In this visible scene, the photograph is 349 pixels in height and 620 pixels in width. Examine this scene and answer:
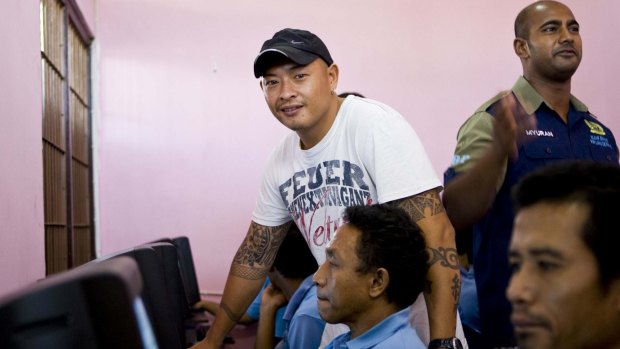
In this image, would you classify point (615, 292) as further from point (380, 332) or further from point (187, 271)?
point (187, 271)

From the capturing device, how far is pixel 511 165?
2541 millimetres

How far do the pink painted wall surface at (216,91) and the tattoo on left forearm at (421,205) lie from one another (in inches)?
136

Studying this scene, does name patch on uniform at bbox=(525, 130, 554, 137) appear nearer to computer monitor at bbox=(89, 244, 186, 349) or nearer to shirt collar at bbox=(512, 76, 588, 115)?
shirt collar at bbox=(512, 76, 588, 115)

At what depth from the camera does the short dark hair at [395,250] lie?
2.09m

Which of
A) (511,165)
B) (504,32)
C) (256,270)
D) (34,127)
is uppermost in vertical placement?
(504,32)

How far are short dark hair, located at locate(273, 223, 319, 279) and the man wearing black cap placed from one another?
0.86 m

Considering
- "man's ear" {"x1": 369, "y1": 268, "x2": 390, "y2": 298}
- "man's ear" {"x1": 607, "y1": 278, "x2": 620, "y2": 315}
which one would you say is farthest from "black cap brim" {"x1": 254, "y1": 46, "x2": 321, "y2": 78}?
"man's ear" {"x1": 607, "y1": 278, "x2": 620, "y2": 315}

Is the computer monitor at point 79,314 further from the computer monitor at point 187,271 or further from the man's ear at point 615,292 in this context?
the computer monitor at point 187,271

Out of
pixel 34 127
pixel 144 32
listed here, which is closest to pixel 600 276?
pixel 34 127

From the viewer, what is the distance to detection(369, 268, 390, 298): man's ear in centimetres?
210

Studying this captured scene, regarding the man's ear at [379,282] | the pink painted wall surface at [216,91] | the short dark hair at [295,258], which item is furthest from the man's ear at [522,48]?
the pink painted wall surface at [216,91]

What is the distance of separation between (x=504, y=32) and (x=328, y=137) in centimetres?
351

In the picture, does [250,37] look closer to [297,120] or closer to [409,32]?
[409,32]

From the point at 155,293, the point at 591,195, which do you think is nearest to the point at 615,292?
the point at 591,195
